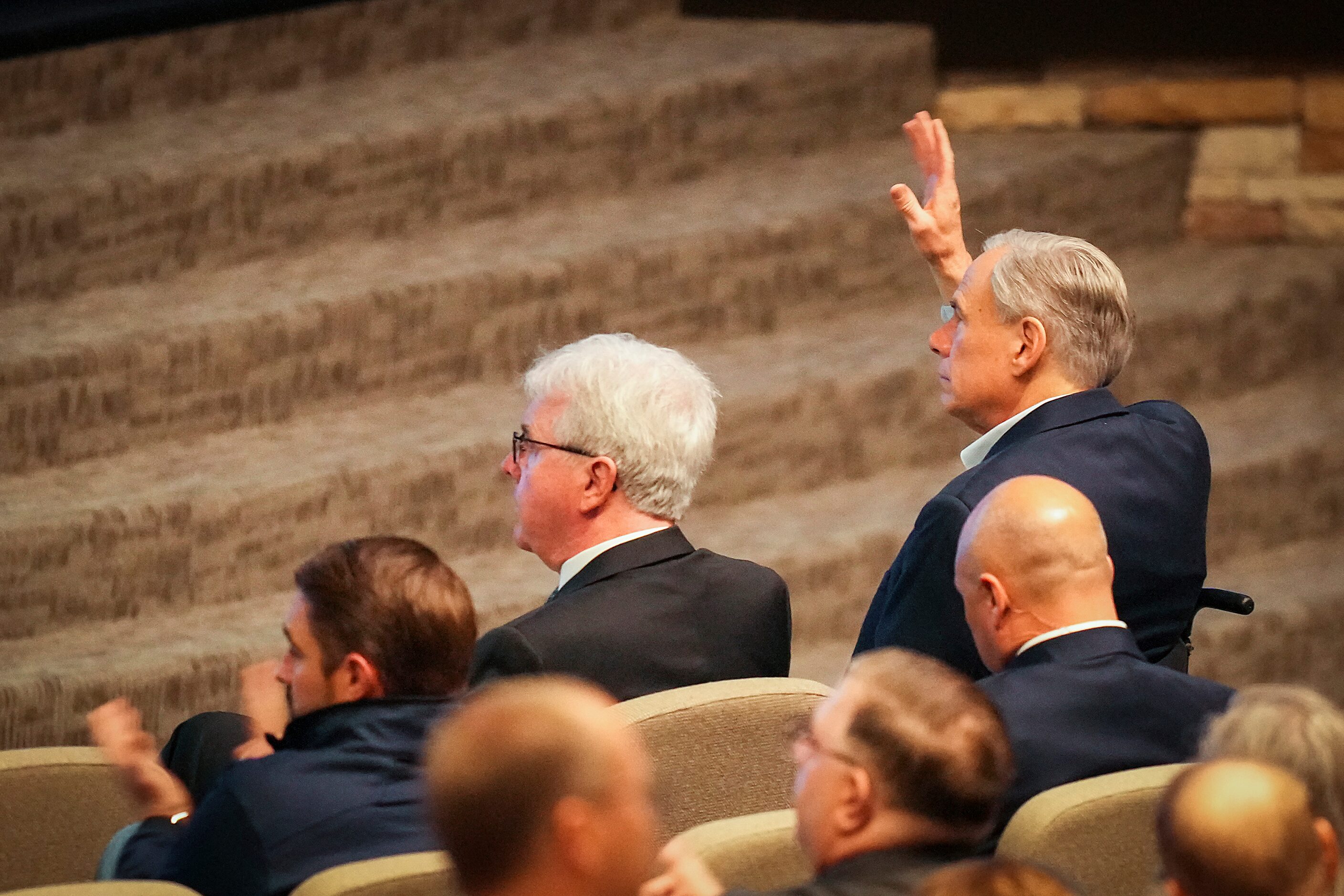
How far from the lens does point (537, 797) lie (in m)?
1.24

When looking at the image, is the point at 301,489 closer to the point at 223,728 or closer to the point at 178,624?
the point at 178,624

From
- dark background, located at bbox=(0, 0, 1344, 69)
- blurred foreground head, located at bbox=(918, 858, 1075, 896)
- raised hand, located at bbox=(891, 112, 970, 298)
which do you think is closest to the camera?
blurred foreground head, located at bbox=(918, 858, 1075, 896)

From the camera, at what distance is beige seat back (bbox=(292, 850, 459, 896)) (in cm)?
149

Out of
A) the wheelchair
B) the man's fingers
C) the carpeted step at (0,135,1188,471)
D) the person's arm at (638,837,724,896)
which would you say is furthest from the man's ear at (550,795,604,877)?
the carpeted step at (0,135,1188,471)

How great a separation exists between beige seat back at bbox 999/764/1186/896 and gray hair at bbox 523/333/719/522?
815 mm

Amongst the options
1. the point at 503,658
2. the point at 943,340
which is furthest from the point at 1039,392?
the point at 503,658

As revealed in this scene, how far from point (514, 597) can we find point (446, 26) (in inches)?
69.0

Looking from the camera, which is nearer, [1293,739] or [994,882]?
[994,882]

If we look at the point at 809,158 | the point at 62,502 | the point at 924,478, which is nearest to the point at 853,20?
the point at 809,158

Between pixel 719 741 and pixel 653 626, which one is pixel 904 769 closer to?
pixel 719 741

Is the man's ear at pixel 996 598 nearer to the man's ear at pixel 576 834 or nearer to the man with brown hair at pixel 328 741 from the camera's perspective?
the man with brown hair at pixel 328 741

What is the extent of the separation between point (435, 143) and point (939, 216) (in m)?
1.62

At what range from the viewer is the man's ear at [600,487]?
2.26 metres

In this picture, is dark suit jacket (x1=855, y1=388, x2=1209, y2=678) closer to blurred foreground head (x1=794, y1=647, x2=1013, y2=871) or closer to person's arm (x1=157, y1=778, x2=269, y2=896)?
blurred foreground head (x1=794, y1=647, x2=1013, y2=871)
